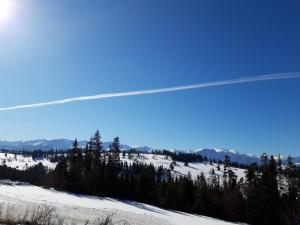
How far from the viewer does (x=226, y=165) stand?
87.4m

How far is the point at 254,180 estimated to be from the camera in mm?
67125

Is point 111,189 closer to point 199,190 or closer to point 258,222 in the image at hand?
point 199,190

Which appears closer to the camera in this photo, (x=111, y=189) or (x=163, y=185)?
(x=111, y=189)

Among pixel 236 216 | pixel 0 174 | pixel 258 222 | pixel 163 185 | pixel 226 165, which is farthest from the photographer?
pixel 0 174

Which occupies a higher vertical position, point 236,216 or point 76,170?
point 76,170

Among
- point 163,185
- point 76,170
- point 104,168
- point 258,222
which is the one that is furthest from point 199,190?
point 76,170

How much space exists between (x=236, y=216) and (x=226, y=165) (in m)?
23.2

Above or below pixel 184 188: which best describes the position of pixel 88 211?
above

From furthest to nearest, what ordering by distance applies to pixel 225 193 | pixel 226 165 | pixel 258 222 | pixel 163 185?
pixel 226 165, pixel 163 185, pixel 225 193, pixel 258 222

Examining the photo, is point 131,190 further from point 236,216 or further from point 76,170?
point 236,216

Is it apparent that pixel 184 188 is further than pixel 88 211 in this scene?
Yes

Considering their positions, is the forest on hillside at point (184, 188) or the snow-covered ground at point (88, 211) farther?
the forest on hillside at point (184, 188)

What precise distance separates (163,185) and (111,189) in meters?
14.2

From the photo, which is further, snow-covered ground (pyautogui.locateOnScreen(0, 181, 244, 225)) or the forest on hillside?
the forest on hillside
